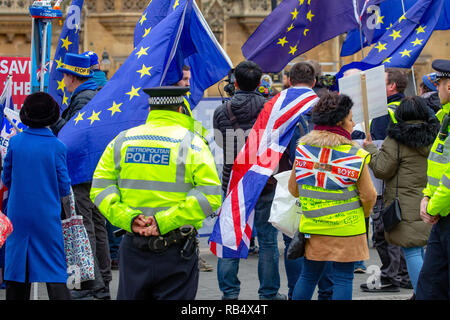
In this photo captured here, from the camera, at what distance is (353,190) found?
6.09 meters

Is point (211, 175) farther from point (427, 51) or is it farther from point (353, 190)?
point (427, 51)

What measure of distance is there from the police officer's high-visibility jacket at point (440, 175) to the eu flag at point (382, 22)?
364 centimetres

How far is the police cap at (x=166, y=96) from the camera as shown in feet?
17.3

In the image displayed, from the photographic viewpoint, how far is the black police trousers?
5.08 meters

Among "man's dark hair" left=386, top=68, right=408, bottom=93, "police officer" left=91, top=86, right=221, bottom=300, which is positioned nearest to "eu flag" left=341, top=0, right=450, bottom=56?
"man's dark hair" left=386, top=68, right=408, bottom=93

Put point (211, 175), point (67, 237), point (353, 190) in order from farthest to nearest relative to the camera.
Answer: point (67, 237) → point (353, 190) → point (211, 175)

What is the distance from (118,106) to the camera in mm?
6816

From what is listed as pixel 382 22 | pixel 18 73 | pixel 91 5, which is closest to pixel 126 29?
pixel 91 5

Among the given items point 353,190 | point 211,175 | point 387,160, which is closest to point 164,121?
point 211,175

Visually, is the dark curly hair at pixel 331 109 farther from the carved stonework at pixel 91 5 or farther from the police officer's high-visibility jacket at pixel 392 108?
the carved stonework at pixel 91 5

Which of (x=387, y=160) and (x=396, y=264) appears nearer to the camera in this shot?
(x=387, y=160)

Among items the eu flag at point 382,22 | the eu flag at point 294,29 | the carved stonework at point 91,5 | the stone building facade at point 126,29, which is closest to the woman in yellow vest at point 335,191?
the eu flag at point 294,29
